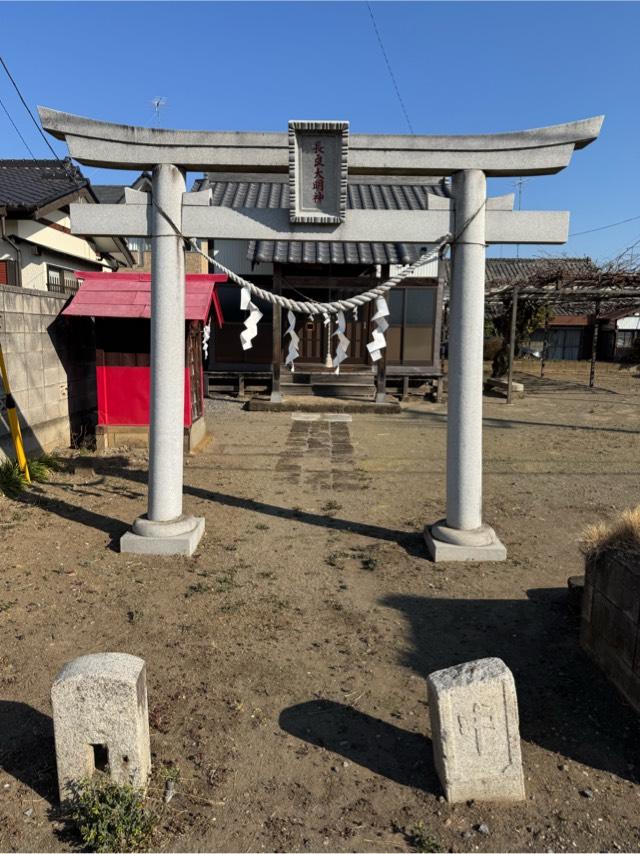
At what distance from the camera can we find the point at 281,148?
5352 millimetres

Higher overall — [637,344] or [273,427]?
[637,344]

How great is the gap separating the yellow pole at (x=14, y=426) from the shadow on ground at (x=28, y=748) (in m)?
4.84

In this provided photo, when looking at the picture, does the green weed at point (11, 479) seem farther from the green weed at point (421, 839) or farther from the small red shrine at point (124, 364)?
the green weed at point (421, 839)

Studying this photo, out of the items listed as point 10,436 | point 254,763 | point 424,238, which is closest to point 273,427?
point 10,436

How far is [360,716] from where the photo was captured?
133 inches

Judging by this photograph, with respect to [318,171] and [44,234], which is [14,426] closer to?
[318,171]

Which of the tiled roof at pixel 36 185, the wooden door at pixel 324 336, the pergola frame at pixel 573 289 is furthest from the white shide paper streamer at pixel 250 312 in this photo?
the pergola frame at pixel 573 289

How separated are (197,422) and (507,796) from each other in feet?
27.4

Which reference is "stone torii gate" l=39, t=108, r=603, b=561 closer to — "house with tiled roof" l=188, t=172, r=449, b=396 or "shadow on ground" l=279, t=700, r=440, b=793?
"shadow on ground" l=279, t=700, r=440, b=793

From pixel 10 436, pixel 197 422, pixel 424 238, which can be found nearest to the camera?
pixel 424 238

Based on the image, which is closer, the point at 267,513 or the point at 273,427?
the point at 267,513

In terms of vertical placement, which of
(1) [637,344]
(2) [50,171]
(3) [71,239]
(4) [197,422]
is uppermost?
(2) [50,171]

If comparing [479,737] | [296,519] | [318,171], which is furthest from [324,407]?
[479,737]

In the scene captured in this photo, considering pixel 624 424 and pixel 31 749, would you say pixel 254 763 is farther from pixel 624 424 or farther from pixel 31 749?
pixel 624 424
